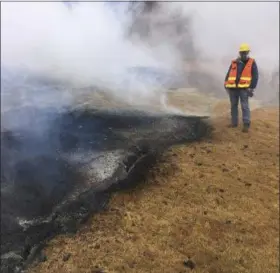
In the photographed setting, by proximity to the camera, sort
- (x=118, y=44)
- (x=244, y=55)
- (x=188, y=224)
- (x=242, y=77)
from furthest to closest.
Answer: (x=118, y=44), (x=242, y=77), (x=244, y=55), (x=188, y=224)

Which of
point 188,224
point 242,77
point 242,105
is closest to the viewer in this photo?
point 188,224

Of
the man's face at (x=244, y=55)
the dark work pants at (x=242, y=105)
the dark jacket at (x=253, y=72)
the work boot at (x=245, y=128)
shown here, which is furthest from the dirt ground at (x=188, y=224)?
the man's face at (x=244, y=55)

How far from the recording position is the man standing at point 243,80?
27.4 ft

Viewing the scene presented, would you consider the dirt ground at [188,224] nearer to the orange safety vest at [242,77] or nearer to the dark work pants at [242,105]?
the dark work pants at [242,105]

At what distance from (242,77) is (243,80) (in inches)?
2.3

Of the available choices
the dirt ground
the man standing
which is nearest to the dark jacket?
the man standing

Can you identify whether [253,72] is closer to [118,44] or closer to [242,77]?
[242,77]

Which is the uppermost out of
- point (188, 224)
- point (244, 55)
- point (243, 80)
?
point (244, 55)

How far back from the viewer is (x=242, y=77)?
8438 mm

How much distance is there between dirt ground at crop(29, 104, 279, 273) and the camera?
4.83 meters

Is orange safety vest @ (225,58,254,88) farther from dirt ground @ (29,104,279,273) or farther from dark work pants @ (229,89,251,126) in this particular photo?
dirt ground @ (29,104,279,273)

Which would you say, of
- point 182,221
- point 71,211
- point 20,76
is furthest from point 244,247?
point 20,76

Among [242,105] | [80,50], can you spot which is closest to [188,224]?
[242,105]

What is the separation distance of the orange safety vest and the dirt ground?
5.20ft
